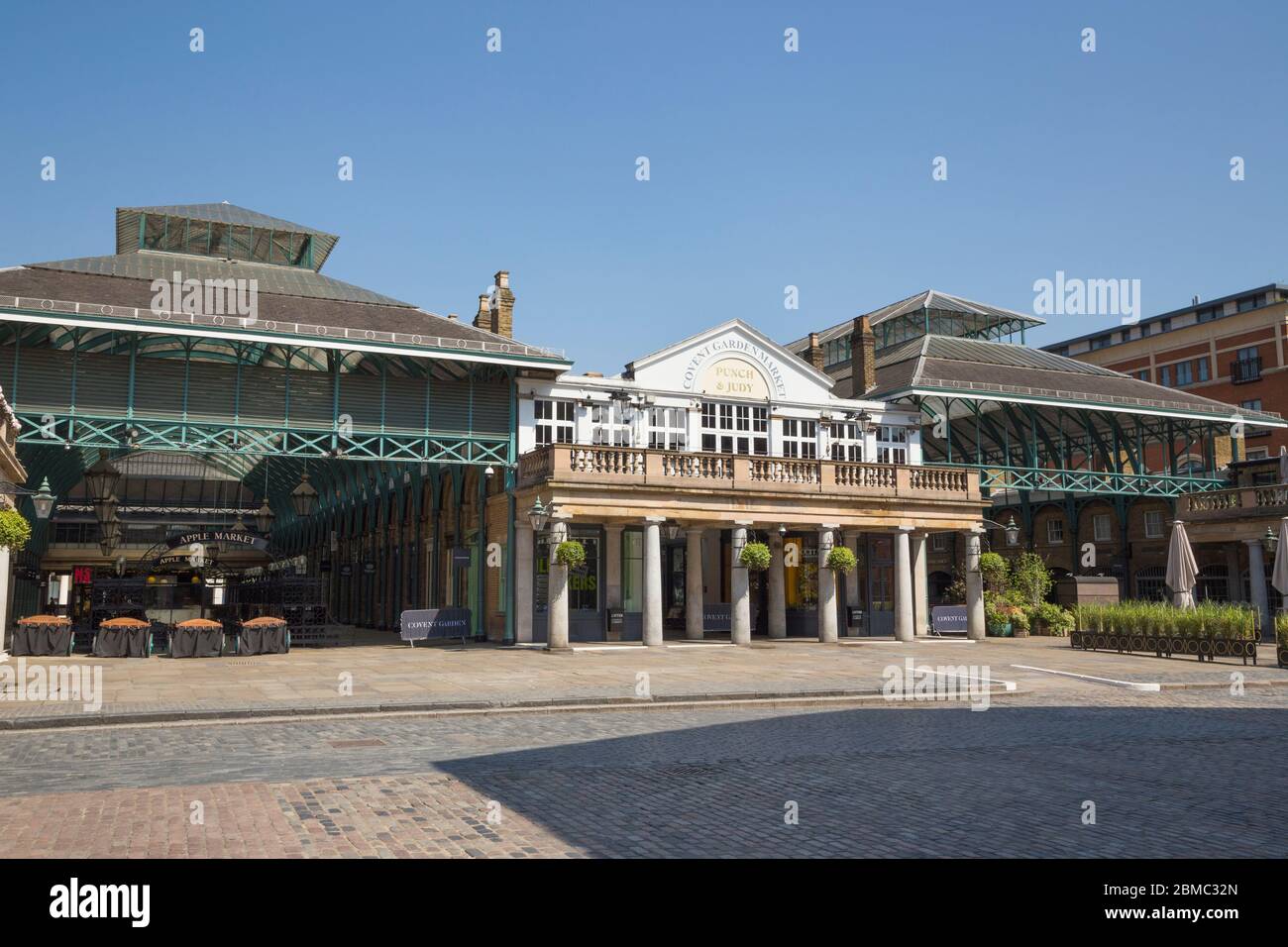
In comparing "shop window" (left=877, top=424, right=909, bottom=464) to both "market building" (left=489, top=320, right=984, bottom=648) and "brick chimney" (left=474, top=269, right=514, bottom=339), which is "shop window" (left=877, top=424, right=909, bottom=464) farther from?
"brick chimney" (left=474, top=269, right=514, bottom=339)

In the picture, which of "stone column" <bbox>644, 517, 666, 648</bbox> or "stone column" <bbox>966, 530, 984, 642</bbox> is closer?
"stone column" <bbox>644, 517, 666, 648</bbox>

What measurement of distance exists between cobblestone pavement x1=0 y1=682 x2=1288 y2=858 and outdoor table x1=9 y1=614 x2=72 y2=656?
15.2 metres

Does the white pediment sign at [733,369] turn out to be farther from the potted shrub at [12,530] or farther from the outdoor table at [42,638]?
the potted shrub at [12,530]

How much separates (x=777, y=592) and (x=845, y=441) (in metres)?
6.74

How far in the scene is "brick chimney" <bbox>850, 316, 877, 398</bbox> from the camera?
137 ft

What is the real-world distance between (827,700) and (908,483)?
1844 centimetres

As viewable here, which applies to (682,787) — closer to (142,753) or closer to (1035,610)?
(142,753)

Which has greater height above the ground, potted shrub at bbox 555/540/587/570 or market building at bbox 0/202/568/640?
market building at bbox 0/202/568/640

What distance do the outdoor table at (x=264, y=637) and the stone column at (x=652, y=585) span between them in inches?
403

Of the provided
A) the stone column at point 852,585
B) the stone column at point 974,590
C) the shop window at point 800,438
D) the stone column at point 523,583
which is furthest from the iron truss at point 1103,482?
the stone column at point 523,583

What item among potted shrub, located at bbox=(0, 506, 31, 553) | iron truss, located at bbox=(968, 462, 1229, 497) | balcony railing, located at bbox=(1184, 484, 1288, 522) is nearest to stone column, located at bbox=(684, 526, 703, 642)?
iron truss, located at bbox=(968, 462, 1229, 497)

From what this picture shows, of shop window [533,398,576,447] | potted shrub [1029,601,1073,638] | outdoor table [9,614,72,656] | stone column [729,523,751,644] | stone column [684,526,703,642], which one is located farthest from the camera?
potted shrub [1029,601,1073,638]
